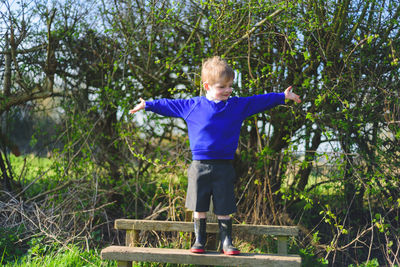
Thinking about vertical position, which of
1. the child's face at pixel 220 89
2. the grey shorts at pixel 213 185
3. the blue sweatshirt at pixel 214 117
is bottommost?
the grey shorts at pixel 213 185

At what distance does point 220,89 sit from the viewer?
2904 mm

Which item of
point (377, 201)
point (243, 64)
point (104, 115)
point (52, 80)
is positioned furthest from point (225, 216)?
point (52, 80)

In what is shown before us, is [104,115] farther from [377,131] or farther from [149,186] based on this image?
[377,131]

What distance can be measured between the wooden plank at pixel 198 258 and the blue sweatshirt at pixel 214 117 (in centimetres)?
68

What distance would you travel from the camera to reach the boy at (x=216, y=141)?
291 centimetres

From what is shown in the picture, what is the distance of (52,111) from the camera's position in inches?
217

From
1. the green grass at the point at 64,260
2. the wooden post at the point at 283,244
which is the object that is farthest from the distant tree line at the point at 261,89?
the green grass at the point at 64,260

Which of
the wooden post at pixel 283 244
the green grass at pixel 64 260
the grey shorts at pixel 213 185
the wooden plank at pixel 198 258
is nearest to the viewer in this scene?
the wooden plank at pixel 198 258

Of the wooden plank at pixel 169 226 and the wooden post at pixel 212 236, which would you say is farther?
the wooden post at pixel 212 236

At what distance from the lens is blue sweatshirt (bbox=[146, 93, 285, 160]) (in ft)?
9.57

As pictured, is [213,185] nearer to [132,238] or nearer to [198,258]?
[198,258]

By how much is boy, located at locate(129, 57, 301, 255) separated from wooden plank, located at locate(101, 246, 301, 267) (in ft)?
0.21

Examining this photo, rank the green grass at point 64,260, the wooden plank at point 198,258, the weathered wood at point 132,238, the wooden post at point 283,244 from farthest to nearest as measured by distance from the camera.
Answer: the green grass at point 64,260, the weathered wood at point 132,238, the wooden post at point 283,244, the wooden plank at point 198,258

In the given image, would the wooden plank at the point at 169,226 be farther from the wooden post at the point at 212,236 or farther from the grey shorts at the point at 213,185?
the grey shorts at the point at 213,185
